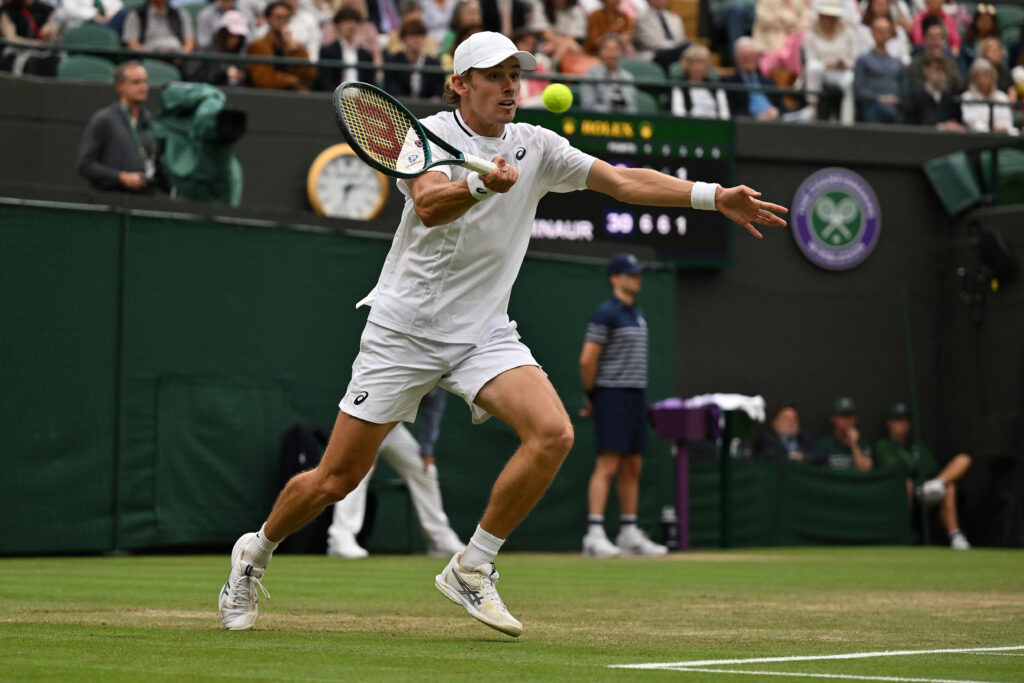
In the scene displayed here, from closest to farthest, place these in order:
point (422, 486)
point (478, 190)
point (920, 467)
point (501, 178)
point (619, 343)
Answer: point (501, 178), point (478, 190), point (422, 486), point (619, 343), point (920, 467)

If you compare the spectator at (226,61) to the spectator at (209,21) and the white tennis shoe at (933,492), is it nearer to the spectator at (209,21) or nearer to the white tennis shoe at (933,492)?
the spectator at (209,21)

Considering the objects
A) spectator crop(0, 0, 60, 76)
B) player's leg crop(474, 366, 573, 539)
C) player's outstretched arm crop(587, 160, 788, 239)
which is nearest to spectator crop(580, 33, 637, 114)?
spectator crop(0, 0, 60, 76)

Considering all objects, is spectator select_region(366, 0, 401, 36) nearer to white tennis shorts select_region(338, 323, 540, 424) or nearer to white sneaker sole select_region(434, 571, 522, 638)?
white tennis shorts select_region(338, 323, 540, 424)

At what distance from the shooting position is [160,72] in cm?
1548

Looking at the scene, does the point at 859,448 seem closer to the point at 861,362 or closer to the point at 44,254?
the point at 861,362

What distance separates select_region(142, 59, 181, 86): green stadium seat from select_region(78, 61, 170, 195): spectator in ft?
9.29

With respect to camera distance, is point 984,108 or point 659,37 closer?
point 659,37

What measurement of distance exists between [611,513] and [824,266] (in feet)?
17.3

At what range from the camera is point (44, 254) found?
1153cm

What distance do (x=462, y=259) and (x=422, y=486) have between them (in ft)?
22.1

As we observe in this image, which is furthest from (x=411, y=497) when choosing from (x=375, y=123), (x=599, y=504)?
(x=375, y=123)

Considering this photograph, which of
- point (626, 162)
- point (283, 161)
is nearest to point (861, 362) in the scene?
point (626, 162)

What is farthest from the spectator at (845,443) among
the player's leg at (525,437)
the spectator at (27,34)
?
the player's leg at (525,437)

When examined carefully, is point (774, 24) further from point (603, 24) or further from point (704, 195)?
point (704, 195)
